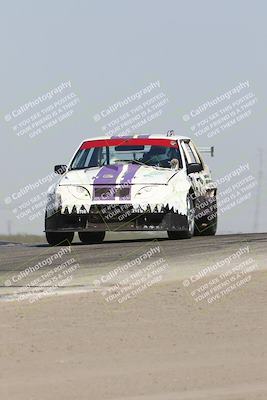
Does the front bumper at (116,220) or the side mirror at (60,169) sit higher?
the side mirror at (60,169)

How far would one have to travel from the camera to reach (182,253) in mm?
15172

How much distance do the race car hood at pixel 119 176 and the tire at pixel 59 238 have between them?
2.99ft

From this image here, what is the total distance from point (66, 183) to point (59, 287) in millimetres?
5324

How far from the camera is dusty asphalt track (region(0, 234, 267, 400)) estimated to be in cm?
769

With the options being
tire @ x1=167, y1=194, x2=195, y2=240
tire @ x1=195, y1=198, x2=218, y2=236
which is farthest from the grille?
tire @ x1=195, y1=198, x2=218, y2=236

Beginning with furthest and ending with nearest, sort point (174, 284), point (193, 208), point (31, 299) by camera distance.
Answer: point (193, 208)
point (174, 284)
point (31, 299)

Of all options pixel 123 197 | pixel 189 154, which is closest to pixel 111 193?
pixel 123 197

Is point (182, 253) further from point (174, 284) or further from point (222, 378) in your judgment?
point (222, 378)

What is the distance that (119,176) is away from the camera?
17.2 meters

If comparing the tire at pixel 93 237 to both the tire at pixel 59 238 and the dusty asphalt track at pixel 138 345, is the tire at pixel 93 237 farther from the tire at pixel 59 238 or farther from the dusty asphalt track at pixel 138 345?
the dusty asphalt track at pixel 138 345

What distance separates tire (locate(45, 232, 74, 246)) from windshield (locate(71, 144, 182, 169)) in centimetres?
116

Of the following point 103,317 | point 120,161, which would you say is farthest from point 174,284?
point 120,161

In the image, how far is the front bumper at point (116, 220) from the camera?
16875 millimetres

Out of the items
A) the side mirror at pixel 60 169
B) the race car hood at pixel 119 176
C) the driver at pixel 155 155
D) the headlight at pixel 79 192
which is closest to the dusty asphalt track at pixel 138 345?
the headlight at pixel 79 192
